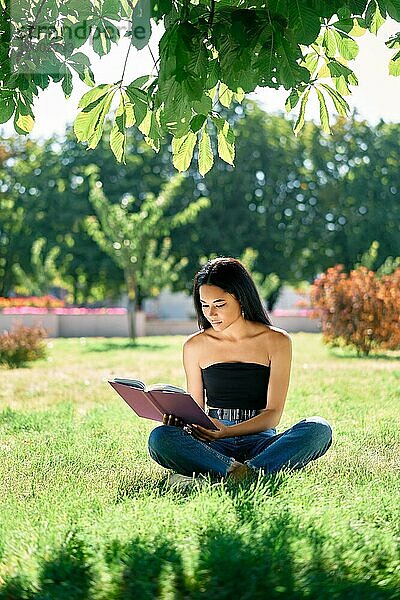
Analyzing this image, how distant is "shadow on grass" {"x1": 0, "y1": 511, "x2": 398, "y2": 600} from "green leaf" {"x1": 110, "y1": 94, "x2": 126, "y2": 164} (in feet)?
5.93

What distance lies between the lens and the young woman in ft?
13.7

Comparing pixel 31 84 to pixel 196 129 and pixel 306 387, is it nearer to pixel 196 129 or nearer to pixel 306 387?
pixel 196 129

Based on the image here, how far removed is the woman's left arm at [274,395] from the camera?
433 centimetres

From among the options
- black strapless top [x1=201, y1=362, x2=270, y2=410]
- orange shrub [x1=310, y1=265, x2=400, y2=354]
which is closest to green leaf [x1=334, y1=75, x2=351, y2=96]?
black strapless top [x1=201, y1=362, x2=270, y2=410]

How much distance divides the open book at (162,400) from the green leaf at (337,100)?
4.92ft

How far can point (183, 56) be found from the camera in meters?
3.10

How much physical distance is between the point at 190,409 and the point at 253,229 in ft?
93.1

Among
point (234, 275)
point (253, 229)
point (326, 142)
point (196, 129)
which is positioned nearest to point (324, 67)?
point (196, 129)

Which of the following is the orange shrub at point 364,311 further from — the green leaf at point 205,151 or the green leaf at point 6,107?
the green leaf at point 6,107

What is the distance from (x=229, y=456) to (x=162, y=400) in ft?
1.89

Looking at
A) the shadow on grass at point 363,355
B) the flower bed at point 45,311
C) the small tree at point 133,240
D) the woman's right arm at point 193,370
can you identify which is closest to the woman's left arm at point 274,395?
the woman's right arm at point 193,370

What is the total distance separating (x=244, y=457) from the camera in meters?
4.38

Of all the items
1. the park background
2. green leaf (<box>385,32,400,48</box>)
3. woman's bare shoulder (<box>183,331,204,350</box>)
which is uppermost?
green leaf (<box>385,32,400,48</box>)

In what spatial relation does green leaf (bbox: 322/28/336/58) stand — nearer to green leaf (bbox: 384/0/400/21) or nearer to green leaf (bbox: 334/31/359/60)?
green leaf (bbox: 334/31/359/60)
